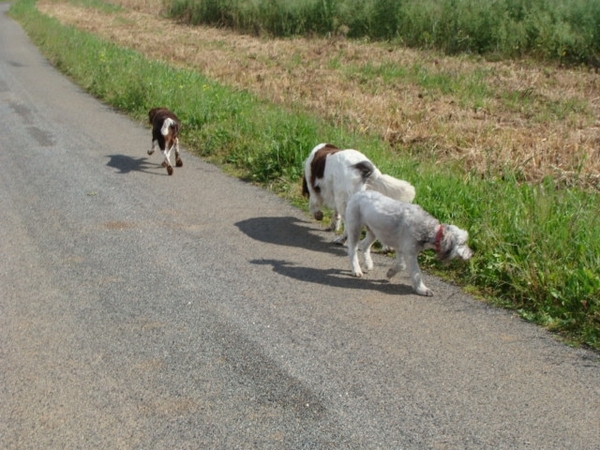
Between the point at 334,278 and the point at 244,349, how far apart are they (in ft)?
6.08

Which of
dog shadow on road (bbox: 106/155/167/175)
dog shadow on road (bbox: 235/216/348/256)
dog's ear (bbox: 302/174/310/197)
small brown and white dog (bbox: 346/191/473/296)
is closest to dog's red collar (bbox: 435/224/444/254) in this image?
small brown and white dog (bbox: 346/191/473/296)

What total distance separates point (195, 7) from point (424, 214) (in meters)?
31.4

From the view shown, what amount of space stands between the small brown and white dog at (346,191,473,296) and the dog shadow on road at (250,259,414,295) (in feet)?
0.35

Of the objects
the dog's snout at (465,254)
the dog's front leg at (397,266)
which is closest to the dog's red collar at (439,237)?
the dog's snout at (465,254)

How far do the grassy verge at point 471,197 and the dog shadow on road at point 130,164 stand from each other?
1088 millimetres

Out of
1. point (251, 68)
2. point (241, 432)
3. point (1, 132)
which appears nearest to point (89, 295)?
point (241, 432)

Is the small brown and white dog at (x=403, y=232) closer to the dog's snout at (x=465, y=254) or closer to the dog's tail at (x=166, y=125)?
the dog's snout at (x=465, y=254)

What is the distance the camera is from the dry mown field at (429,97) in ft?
39.5

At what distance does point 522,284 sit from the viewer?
284 inches

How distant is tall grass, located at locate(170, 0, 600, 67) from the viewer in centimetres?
2173

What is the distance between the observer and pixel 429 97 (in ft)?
56.0

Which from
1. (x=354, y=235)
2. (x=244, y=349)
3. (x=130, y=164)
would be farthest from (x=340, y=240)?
(x=130, y=164)

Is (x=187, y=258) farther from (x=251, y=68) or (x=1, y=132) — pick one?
(x=251, y=68)

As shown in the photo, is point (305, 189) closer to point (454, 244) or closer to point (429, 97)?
point (454, 244)
